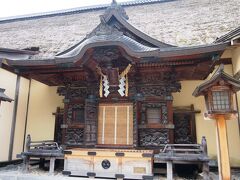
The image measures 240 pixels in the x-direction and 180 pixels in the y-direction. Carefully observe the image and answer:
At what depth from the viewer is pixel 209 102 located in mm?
4844

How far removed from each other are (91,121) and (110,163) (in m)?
1.70

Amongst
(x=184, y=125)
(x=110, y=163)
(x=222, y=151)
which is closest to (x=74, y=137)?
(x=110, y=163)

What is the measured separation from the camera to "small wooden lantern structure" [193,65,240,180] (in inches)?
180

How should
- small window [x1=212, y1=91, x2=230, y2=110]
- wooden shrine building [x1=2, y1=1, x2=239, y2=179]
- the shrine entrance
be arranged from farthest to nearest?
1. the shrine entrance
2. wooden shrine building [x1=2, y1=1, x2=239, y2=179]
3. small window [x1=212, y1=91, x2=230, y2=110]

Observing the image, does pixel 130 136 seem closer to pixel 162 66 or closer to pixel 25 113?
pixel 162 66

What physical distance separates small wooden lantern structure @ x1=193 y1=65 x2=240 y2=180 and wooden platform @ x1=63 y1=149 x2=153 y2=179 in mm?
1690

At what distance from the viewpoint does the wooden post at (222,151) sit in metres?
4.46

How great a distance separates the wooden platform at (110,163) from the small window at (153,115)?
1.39m

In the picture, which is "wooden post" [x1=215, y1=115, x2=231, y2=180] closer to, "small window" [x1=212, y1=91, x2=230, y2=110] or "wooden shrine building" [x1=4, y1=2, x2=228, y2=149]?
"small window" [x1=212, y1=91, x2=230, y2=110]

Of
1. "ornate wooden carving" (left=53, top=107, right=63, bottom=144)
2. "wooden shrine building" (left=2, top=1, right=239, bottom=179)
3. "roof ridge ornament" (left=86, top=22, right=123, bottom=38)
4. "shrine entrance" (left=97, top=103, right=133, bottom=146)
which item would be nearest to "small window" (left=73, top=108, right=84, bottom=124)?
"wooden shrine building" (left=2, top=1, right=239, bottom=179)

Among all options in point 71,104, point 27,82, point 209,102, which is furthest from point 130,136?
point 27,82

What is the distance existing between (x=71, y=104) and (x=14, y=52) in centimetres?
286

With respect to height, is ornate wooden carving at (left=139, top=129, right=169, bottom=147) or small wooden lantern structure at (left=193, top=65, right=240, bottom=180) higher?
small wooden lantern structure at (left=193, top=65, right=240, bottom=180)

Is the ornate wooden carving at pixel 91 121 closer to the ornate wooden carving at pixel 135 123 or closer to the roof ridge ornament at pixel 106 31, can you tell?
the ornate wooden carving at pixel 135 123
